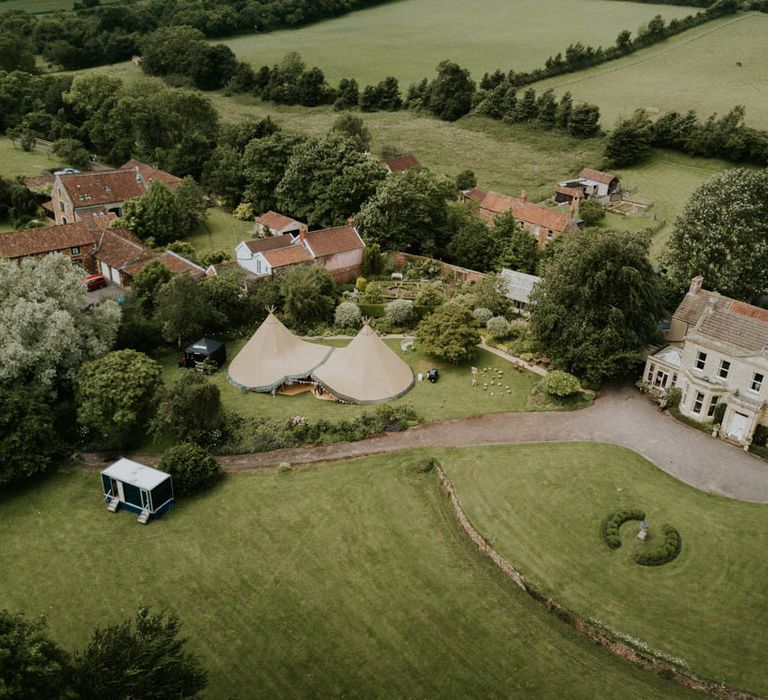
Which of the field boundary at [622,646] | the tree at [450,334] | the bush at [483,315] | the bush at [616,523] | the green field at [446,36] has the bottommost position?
the field boundary at [622,646]

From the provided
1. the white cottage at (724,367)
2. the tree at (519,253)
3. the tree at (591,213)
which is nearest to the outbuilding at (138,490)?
the white cottage at (724,367)

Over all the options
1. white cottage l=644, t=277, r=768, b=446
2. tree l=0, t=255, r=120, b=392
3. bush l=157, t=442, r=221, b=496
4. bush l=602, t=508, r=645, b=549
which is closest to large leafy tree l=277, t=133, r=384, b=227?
tree l=0, t=255, r=120, b=392

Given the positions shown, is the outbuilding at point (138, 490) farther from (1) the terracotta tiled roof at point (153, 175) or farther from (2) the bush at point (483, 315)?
(1) the terracotta tiled roof at point (153, 175)

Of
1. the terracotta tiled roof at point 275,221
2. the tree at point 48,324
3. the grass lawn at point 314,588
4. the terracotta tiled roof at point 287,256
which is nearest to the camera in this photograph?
the grass lawn at point 314,588

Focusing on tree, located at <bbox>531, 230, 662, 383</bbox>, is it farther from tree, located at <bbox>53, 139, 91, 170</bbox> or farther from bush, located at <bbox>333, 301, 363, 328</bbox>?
tree, located at <bbox>53, 139, 91, 170</bbox>

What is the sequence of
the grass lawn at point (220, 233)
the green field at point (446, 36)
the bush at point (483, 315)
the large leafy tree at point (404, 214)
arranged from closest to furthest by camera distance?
the bush at point (483, 315) < the large leafy tree at point (404, 214) < the grass lawn at point (220, 233) < the green field at point (446, 36)

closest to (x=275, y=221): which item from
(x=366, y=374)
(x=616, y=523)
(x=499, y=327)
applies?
(x=499, y=327)
